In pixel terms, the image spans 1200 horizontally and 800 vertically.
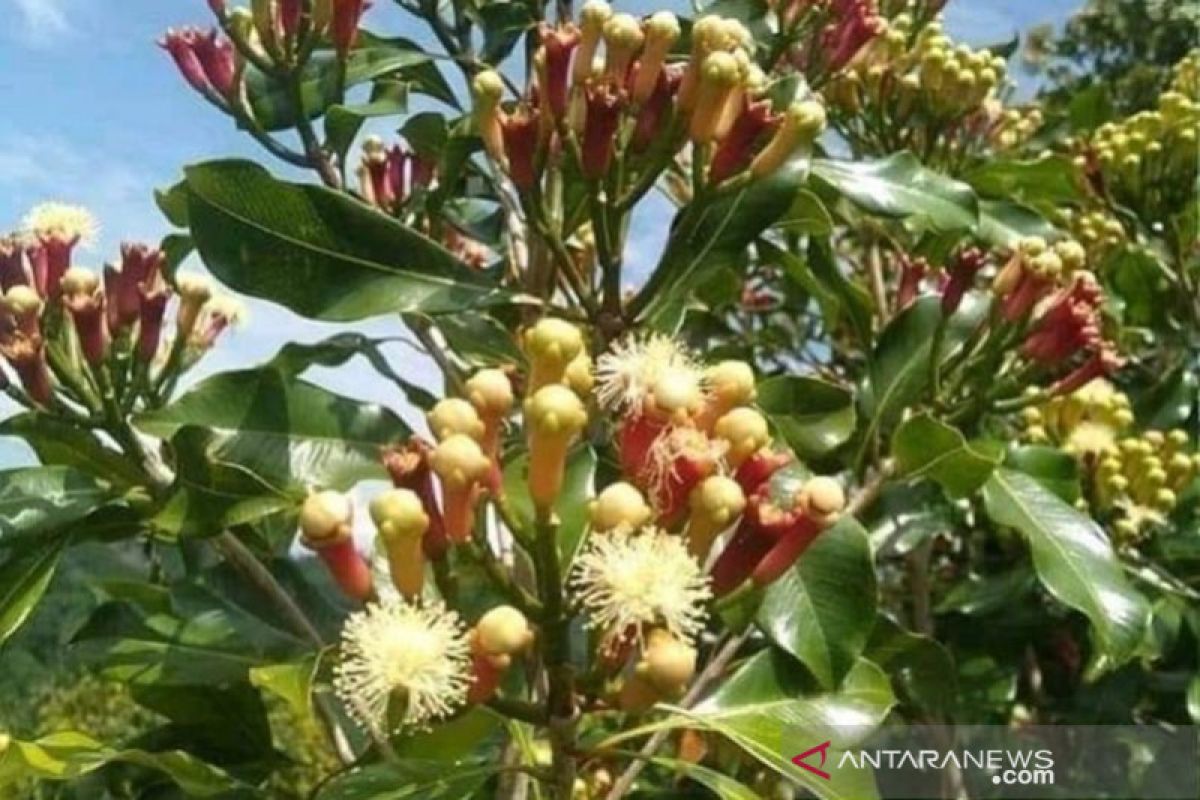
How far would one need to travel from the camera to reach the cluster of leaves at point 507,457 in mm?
1476

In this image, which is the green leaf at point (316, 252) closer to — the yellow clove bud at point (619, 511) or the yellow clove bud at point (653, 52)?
the yellow clove bud at point (653, 52)

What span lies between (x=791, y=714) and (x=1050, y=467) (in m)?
0.58

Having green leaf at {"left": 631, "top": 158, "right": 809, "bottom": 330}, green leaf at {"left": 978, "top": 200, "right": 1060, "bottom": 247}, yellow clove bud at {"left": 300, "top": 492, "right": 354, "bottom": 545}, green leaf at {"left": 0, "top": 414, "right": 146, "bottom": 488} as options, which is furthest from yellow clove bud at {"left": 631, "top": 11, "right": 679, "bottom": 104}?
green leaf at {"left": 978, "top": 200, "right": 1060, "bottom": 247}

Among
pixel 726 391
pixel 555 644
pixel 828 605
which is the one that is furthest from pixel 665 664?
pixel 828 605

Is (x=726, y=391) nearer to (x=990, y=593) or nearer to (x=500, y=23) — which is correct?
(x=500, y=23)

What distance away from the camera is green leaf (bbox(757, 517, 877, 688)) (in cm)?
147

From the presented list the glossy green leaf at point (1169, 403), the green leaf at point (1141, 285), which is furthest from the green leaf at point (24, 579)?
the green leaf at point (1141, 285)

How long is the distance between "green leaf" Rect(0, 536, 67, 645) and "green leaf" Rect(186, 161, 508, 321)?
312 millimetres

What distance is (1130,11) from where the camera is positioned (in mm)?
6500

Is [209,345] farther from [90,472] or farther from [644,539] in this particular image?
[644,539]

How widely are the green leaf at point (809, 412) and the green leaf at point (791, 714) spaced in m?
0.24

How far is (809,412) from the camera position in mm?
1741

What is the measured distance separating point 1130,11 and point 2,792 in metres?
5.83

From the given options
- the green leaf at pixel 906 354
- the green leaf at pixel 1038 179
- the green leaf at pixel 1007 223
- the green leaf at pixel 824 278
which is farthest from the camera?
the green leaf at pixel 1038 179
